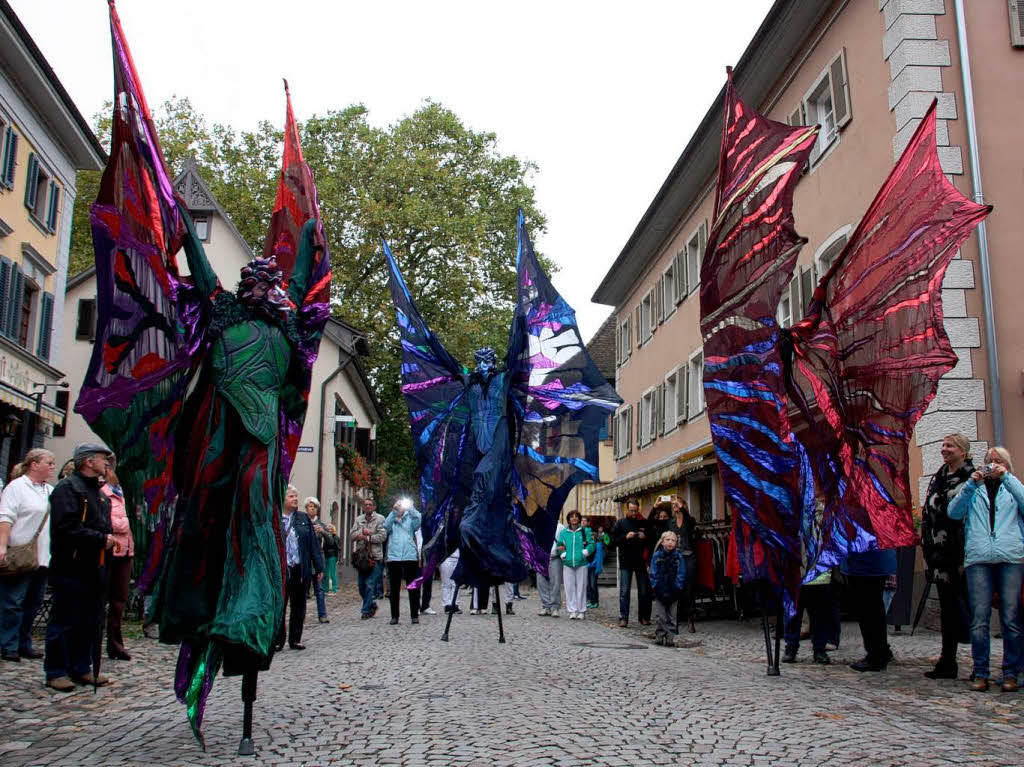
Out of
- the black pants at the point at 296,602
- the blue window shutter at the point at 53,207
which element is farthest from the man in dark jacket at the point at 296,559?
the blue window shutter at the point at 53,207

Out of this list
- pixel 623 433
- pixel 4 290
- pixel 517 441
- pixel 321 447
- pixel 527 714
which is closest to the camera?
pixel 527 714

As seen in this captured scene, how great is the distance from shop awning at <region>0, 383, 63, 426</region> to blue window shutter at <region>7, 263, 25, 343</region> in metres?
1.80

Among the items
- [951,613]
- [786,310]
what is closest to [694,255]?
[786,310]

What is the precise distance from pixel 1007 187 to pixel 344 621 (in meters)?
10.6

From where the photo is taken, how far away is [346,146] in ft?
133

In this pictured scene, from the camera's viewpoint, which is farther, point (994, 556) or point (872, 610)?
point (872, 610)

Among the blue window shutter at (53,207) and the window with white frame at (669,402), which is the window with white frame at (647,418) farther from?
the blue window shutter at (53,207)

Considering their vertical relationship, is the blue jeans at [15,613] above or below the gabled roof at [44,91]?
below

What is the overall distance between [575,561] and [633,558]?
3.53ft

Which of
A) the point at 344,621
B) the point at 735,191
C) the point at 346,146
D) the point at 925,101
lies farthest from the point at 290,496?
the point at 346,146

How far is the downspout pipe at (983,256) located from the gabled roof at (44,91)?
15808mm

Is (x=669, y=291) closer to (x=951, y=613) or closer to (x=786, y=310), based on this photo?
(x=786, y=310)

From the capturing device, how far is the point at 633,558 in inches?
572

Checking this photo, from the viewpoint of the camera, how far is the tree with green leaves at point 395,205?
1518 inches
